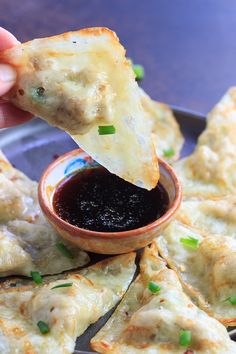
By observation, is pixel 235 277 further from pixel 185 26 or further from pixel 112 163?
pixel 185 26

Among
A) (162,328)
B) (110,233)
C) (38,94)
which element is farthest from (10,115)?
(162,328)

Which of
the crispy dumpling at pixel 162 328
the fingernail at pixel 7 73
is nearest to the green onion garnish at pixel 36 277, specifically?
the crispy dumpling at pixel 162 328

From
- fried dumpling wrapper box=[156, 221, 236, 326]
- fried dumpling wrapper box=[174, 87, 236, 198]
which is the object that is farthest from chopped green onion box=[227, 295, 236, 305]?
fried dumpling wrapper box=[174, 87, 236, 198]

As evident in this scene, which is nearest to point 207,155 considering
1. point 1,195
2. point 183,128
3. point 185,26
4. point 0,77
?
point 183,128

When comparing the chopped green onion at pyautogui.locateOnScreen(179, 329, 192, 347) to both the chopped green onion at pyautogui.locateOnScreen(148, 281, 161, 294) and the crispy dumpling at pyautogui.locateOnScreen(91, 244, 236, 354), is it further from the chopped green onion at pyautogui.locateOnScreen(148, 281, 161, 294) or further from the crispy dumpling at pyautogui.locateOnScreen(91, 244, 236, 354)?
the chopped green onion at pyautogui.locateOnScreen(148, 281, 161, 294)

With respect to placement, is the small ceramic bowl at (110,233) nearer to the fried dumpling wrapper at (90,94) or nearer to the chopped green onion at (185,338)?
the fried dumpling wrapper at (90,94)

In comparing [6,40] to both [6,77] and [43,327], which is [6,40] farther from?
[43,327]
